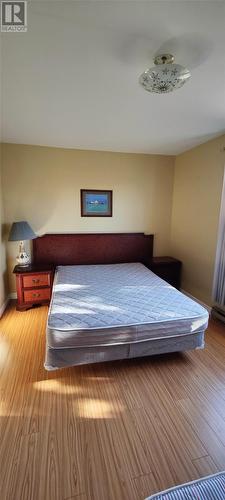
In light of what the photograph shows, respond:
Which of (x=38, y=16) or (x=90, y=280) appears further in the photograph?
(x=90, y=280)

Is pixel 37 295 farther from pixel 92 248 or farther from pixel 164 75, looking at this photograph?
pixel 164 75

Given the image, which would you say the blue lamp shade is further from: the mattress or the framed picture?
the mattress

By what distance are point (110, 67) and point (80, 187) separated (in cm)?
197

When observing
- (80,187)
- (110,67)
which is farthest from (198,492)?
(80,187)

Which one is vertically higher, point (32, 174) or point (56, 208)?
point (32, 174)

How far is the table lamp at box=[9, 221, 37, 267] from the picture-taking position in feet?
9.29

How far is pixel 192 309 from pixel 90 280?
48.5 inches

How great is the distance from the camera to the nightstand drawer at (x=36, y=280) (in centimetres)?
292

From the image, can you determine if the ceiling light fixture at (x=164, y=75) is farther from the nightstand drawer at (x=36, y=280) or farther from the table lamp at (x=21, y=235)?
the nightstand drawer at (x=36, y=280)

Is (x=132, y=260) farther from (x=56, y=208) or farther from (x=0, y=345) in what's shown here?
(x=0, y=345)

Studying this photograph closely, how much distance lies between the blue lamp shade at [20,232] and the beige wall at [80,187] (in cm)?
29

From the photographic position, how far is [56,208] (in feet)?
10.7

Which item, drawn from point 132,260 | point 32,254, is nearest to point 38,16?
point 32,254

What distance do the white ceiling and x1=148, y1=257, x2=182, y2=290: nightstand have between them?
179cm
